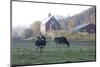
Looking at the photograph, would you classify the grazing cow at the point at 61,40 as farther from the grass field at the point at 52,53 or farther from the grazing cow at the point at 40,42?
the grazing cow at the point at 40,42

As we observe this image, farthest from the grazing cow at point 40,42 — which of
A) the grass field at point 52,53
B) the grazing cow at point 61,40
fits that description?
the grazing cow at point 61,40

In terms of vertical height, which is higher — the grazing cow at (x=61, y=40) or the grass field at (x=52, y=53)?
the grazing cow at (x=61, y=40)

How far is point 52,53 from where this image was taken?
2455 millimetres

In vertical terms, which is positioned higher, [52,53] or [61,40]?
[61,40]

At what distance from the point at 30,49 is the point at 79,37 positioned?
2.05 ft

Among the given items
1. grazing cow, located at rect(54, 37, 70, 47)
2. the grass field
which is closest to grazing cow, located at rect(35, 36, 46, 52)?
the grass field

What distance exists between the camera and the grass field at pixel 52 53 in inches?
91.0

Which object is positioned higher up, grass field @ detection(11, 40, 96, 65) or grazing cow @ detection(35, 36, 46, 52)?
grazing cow @ detection(35, 36, 46, 52)

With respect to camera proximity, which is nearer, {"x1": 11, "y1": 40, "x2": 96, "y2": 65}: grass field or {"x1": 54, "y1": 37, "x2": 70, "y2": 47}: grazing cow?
{"x1": 11, "y1": 40, "x2": 96, "y2": 65}: grass field

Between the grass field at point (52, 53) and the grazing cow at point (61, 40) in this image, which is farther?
the grazing cow at point (61, 40)

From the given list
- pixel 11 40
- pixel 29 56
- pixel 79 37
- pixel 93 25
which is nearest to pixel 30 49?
pixel 29 56

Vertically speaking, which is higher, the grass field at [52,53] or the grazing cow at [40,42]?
the grazing cow at [40,42]

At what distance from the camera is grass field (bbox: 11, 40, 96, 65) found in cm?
231

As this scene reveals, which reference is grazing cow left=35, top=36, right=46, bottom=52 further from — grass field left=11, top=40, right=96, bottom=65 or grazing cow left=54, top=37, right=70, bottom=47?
Answer: grazing cow left=54, top=37, right=70, bottom=47
